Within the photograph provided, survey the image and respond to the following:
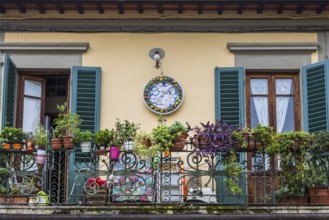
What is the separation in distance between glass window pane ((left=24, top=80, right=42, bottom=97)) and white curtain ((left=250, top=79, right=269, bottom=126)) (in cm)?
380

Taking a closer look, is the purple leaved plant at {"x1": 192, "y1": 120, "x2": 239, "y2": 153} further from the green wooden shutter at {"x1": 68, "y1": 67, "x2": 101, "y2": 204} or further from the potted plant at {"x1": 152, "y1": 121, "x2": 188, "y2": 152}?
the green wooden shutter at {"x1": 68, "y1": 67, "x2": 101, "y2": 204}

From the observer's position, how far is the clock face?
14328 mm

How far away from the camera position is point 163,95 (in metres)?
14.4

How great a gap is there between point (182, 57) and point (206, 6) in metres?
0.99

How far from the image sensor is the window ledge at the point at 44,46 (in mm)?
14531

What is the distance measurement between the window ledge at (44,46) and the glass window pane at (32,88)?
628 mm

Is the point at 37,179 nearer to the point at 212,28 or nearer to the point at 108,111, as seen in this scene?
the point at 108,111

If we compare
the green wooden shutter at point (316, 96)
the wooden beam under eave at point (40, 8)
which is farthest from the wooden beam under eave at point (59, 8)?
the green wooden shutter at point (316, 96)

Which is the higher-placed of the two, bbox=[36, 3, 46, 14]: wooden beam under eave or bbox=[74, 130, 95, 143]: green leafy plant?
bbox=[36, 3, 46, 14]: wooden beam under eave

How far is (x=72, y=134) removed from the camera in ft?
41.8

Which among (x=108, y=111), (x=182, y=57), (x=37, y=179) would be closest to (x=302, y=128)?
(x=182, y=57)

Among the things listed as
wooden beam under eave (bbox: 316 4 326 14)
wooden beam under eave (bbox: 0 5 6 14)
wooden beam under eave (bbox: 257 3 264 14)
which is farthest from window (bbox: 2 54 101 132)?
wooden beam under eave (bbox: 316 4 326 14)

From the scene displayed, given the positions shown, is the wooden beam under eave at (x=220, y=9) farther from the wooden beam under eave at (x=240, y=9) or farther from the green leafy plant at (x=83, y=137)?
the green leafy plant at (x=83, y=137)

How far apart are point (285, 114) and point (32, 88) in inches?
178
